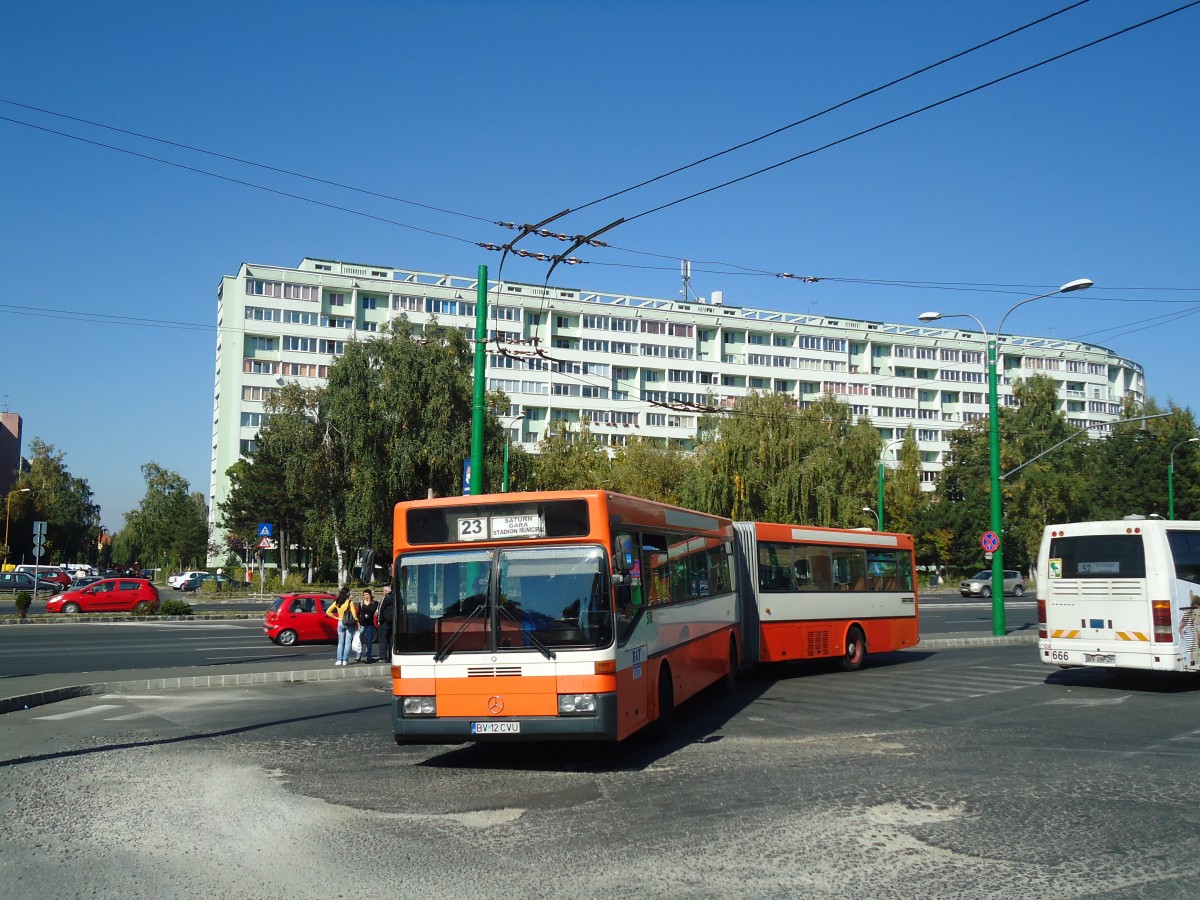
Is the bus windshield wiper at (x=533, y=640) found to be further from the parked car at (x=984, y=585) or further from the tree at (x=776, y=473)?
the parked car at (x=984, y=585)

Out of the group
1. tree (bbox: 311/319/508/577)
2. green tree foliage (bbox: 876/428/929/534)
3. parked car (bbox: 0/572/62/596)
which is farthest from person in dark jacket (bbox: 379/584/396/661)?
parked car (bbox: 0/572/62/596)

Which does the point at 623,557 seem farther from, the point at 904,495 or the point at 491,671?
the point at 904,495

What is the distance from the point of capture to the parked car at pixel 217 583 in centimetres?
6353

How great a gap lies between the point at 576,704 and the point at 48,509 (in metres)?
93.5

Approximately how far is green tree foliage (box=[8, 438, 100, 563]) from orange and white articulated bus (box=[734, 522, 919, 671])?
6077cm

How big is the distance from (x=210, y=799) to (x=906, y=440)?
6708 centimetres


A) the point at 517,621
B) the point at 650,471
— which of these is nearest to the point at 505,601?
the point at 517,621

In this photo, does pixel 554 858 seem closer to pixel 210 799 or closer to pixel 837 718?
pixel 210 799

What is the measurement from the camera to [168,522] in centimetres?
11156

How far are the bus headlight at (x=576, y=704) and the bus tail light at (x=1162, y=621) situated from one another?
10.7m

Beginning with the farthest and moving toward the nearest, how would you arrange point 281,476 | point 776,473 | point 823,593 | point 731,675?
1. point 281,476
2. point 776,473
3. point 823,593
4. point 731,675

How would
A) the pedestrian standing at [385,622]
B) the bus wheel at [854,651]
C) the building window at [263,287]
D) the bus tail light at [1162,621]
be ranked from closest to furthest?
the bus tail light at [1162,621] < the pedestrian standing at [385,622] < the bus wheel at [854,651] < the building window at [263,287]

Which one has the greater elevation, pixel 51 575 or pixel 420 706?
pixel 420 706

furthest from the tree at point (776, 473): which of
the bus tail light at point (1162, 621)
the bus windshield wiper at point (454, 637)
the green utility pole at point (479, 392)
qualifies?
the bus windshield wiper at point (454, 637)
